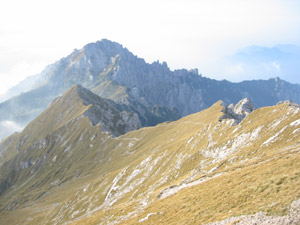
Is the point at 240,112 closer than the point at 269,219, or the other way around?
the point at 269,219

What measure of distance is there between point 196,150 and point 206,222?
74.2 metres

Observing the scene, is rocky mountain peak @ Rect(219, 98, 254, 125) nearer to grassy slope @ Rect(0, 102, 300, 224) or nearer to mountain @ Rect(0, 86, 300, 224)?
mountain @ Rect(0, 86, 300, 224)

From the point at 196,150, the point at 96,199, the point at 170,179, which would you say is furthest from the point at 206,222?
the point at 96,199

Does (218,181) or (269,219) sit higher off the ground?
(269,219)

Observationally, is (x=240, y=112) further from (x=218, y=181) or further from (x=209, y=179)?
(x=218, y=181)

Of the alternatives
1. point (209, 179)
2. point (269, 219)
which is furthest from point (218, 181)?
point (269, 219)

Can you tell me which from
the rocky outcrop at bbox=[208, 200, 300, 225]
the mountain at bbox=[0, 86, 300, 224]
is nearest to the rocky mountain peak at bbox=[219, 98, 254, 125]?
the mountain at bbox=[0, 86, 300, 224]

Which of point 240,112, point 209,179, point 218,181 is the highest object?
point 240,112

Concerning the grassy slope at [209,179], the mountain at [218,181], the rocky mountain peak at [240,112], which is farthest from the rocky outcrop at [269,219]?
the rocky mountain peak at [240,112]

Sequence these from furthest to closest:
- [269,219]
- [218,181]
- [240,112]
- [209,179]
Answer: [240,112] → [209,179] → [218,181] → [269,219]

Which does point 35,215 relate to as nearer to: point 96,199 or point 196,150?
point 96,199

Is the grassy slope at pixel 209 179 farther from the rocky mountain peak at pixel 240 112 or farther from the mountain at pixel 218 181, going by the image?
the rocky mountain peak at pixel 240 112

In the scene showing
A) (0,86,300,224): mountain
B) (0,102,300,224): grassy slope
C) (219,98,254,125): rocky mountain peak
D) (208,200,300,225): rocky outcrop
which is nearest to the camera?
(208,200,300,225): rocky outcrop

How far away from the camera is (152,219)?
48625 mm
